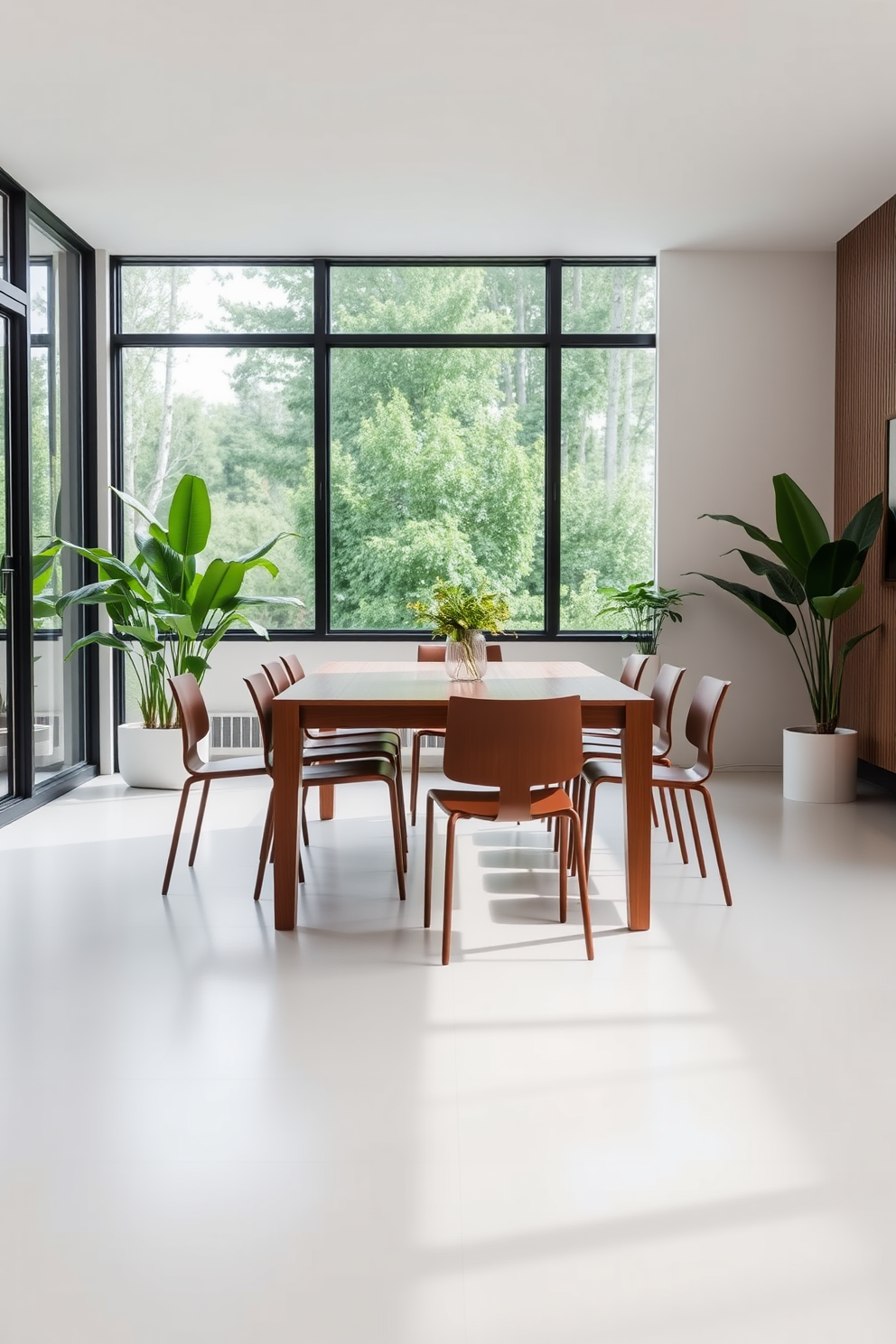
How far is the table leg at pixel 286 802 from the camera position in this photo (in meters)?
3.56

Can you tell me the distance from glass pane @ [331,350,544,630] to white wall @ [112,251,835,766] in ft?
2.18

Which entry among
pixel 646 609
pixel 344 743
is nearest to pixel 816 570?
pixel 646 609

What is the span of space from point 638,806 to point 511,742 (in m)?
0.55

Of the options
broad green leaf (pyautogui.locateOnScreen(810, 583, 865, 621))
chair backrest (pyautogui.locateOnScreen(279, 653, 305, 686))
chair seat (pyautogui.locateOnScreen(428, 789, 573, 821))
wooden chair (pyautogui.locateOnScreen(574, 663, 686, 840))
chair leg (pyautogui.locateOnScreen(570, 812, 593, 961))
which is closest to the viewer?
chair leg (pyautogui.locateOnScreen(570, 812, 593, 961))

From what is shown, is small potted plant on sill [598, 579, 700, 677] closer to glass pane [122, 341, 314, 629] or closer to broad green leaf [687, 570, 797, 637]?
broad green leaf [687, 570, 797, 637]

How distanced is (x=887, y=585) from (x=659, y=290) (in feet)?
7.82

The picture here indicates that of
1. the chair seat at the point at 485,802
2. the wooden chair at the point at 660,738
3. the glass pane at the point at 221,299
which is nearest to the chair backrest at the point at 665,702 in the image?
the wooden chair at the point at 660,738

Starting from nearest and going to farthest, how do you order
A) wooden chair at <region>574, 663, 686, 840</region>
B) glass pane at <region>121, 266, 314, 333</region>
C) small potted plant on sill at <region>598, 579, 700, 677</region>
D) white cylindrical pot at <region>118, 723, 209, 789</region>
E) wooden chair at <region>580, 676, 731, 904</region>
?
1. wooden chair at <region>580, 676, 731, 904</region>
2. wooden chair at <region>574, 663, 686, 840</region>
3. white cylindrical pot at <region>118, 723, 209, 789</region>
4. small potted plant on sill at <region>598, 579, 700, 677</region>
5. glass pane at <region>121, 266, 314, 333</region>

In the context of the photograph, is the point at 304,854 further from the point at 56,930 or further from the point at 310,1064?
the point at 310,1064

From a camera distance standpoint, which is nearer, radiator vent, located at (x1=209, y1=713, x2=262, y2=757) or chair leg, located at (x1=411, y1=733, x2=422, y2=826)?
chair leg, located at (x1=411, y1=733, x2=422, y2=826)

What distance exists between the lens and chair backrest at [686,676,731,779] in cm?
386

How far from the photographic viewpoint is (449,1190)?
6.64 feet

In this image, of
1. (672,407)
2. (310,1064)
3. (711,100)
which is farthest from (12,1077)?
(672,407)

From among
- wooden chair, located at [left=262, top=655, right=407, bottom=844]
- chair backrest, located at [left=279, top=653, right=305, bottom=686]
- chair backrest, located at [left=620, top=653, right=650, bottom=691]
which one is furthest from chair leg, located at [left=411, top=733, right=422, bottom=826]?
chair backrest, located at [left=620, top=653, right=650, bottom=691]
